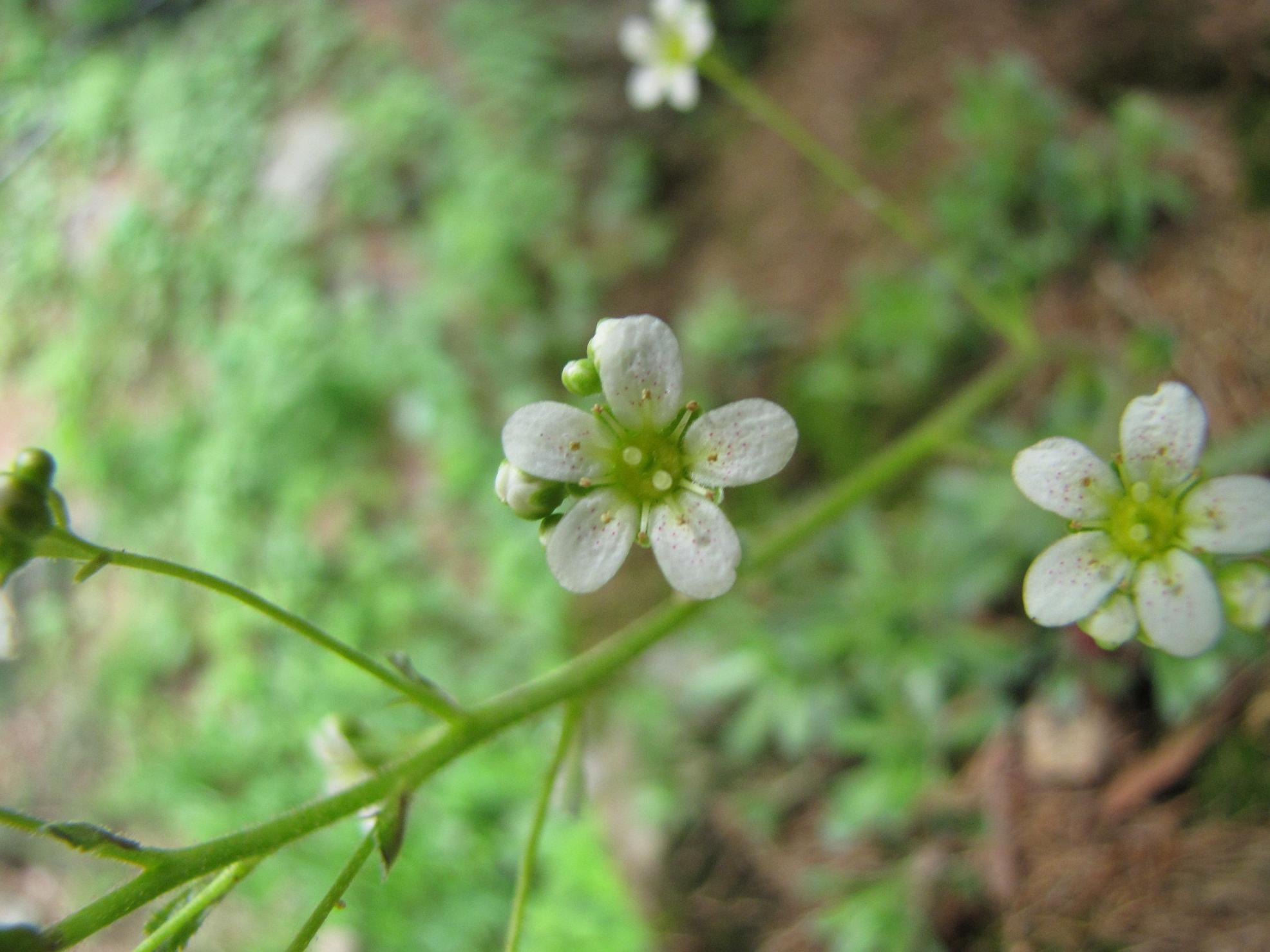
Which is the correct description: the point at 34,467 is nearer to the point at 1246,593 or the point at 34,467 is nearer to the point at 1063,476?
the point at 1063,476

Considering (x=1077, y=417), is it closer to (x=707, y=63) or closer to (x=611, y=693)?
(x=707, y=63)

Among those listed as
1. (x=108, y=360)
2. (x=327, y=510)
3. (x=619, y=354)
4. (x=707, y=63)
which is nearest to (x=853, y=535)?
(x=707, y=63)

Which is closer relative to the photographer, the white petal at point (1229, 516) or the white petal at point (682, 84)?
the white petal at point (1229, 516)

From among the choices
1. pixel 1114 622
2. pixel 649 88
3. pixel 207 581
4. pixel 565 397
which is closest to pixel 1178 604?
pixel 1114 622

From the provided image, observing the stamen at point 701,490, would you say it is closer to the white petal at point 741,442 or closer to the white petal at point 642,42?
the white petal at point 741,442

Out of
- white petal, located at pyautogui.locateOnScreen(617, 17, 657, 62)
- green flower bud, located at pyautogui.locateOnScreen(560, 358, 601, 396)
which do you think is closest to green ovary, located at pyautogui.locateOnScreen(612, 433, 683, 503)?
green flower bud, located at pyautogui.locateOnScreen(560, 358, 601, 396)

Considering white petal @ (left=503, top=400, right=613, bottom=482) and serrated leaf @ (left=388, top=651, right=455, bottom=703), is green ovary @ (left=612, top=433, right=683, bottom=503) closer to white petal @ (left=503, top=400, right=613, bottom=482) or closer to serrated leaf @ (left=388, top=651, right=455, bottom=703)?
white petal @ (left=503, top=400, right=613, bottom=482)

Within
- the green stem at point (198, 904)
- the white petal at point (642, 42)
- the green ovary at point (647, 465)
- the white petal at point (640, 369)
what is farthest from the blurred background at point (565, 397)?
the white petal at point (642, 42)
